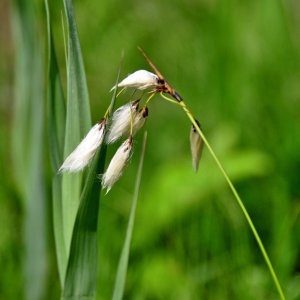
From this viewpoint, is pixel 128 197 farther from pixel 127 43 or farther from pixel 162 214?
pixel 127 43

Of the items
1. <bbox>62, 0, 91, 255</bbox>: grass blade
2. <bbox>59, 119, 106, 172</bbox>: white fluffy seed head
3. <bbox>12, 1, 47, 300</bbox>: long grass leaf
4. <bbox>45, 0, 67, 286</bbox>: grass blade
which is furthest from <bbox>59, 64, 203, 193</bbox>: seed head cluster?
<bbox>12, 1, 47, 300</bbox>: long grass leaf

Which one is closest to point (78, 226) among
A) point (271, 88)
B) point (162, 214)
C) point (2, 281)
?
point (2, 281)

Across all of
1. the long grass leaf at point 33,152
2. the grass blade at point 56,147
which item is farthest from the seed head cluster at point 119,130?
the long grass leaf at point 33,152

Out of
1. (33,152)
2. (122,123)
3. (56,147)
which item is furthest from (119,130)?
(33,152)

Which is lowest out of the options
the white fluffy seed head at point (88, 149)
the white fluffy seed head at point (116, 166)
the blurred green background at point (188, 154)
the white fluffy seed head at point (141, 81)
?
the blurred green background at point (188, 154)

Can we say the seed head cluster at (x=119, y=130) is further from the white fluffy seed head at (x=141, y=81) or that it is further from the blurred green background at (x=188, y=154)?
the blurred green background at (x=188, y=154)

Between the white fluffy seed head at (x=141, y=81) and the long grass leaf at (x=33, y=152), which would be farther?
the long grass leaf at (x=33, y=152)
